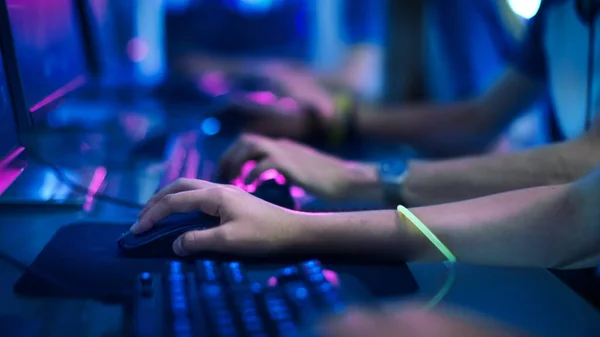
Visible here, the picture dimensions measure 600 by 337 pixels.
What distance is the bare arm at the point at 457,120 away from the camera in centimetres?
132

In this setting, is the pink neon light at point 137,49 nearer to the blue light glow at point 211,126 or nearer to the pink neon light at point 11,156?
the blue light glow at point 211,126

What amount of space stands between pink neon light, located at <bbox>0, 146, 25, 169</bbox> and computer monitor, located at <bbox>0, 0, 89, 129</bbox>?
27 millimetres

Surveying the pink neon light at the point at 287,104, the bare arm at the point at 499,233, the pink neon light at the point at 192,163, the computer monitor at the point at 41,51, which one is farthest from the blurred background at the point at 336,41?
the bare arm at the point at 499,233

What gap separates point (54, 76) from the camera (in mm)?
935

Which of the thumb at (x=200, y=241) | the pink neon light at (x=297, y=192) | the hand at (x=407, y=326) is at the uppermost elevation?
the pink neon light at (x=297, y=192)

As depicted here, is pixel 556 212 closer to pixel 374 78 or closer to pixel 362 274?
pixel 362 274

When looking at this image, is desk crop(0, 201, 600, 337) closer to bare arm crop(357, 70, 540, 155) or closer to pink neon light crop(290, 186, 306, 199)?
pink neon light crop(290, 186, 306, 199)

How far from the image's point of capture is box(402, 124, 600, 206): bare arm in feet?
2.58

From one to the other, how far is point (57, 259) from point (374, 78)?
70.6 inches

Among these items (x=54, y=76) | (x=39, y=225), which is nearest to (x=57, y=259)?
(x=39, y=225)

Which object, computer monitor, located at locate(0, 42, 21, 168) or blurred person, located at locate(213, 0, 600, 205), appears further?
blurred person, located at locate(213, 0, 600, 205)

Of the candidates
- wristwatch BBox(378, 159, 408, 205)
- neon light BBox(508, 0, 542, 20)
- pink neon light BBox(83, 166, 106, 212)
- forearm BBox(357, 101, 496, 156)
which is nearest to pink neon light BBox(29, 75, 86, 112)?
pink neon light BBox(83, 166, 106, 212)

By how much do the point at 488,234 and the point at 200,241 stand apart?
0.26 meters

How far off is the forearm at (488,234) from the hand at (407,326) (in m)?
0.10
